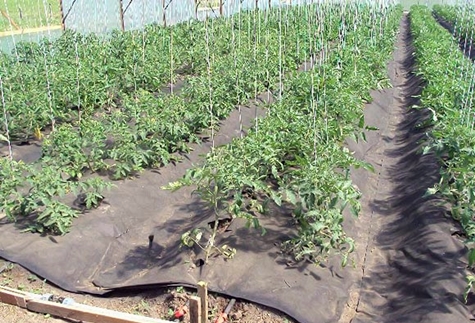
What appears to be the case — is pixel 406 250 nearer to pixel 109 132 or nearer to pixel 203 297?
pixel 203 297

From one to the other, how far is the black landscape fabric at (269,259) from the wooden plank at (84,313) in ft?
1.33

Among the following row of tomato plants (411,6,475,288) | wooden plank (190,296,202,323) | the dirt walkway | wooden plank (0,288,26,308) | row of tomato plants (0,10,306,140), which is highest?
row of tomato plants (0,10,306,140)

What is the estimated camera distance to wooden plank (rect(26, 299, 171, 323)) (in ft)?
9.95

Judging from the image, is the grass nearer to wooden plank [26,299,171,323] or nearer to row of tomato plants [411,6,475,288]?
row of tomato plants [411,6,475,288]

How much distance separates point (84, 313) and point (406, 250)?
→ 2723 mm

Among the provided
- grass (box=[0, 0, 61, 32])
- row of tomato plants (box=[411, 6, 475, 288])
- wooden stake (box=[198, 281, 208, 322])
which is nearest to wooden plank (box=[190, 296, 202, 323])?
wooden stake (box=[198, 281, 208, 322])

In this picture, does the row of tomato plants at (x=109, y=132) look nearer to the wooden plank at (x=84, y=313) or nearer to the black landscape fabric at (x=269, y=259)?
the black landscape fabric at (x=269, y=259)

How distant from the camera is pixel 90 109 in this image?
6648 mm

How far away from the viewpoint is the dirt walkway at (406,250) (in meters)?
3.46

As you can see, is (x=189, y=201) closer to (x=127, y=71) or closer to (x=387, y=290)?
(x=387, y=290)

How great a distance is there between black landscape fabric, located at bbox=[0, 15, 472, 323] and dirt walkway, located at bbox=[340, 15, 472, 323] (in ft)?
0.03

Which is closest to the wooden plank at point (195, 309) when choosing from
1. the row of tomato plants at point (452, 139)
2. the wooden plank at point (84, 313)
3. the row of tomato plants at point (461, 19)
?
the wooden plank at point (84, 313)

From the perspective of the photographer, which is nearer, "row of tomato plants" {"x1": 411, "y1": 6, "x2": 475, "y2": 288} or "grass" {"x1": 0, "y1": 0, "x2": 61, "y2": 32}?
"row of tomato plants" {"x1": 411, "y1": 6, "x2": 475, "y2": 288}

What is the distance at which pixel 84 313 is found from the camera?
3.19m
